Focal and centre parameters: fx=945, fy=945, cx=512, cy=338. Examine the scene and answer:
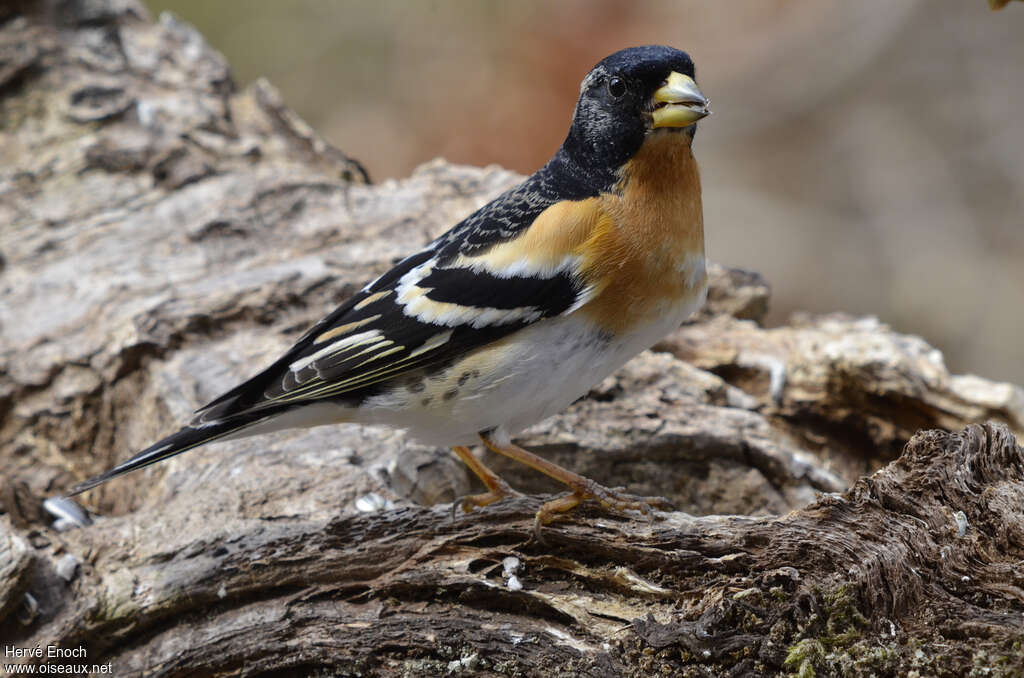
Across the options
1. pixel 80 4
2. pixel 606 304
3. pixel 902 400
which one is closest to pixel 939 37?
pixel 902 400

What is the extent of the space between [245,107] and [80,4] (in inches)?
46.7

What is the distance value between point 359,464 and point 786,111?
5.01m

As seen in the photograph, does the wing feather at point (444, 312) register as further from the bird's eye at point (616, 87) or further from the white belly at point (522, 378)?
the bird's eye at point (616, 87)

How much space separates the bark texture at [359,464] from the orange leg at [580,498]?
61 mm

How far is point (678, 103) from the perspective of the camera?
282 cm

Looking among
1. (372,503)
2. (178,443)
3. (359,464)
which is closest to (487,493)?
(372,503)

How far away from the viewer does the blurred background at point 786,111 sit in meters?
6.56

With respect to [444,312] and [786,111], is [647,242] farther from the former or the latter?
[786,111]

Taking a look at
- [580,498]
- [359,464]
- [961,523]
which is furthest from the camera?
[359,464]

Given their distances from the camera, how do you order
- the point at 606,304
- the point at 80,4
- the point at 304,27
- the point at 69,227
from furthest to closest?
the point at 304,27, the point at 80,4, the point at 69,227, the point at 606,304

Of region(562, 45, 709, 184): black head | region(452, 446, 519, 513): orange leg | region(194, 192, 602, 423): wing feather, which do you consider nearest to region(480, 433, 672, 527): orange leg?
region(452, 446, 519, 513): orange leg

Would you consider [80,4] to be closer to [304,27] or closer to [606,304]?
[304,27]

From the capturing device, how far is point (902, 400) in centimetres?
400

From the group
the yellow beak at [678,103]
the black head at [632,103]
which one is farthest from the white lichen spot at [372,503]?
the yellow beak at [678,103]
